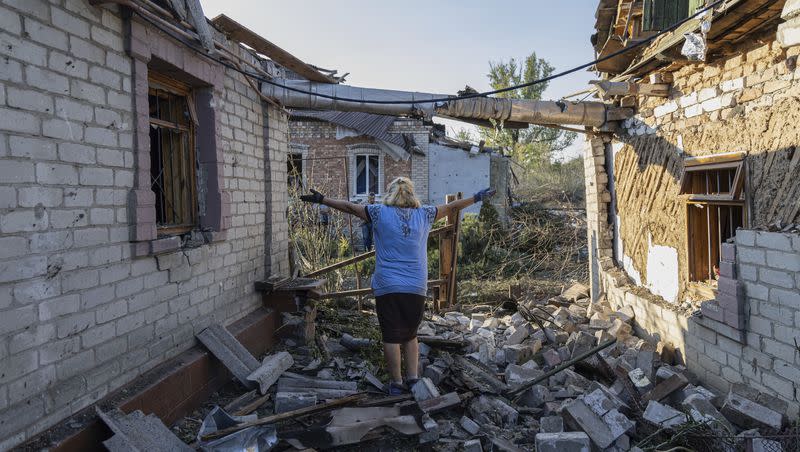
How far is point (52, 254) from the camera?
3240 mm

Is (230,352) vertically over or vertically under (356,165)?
under

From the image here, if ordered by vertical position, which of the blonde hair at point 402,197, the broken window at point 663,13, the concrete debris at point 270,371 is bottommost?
the concrete debris at point 270,371

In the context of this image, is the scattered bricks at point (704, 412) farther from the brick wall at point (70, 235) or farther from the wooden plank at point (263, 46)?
the wooden plank at point (263, 46)

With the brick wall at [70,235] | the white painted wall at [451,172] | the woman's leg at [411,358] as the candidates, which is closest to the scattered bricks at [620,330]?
the woman's leg at [411,358]

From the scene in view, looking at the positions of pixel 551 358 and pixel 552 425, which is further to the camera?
pixel 551 358

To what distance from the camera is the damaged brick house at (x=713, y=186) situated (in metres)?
4.72

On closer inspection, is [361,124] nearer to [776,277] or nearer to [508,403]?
[508,403]

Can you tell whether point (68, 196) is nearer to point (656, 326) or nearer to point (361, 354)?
point (361, 354)

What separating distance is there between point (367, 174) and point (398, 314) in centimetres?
1297

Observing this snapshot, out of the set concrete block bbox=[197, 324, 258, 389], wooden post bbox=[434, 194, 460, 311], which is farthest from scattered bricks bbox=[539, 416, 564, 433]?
wooden post bbox=[434, 194, 460, 311]

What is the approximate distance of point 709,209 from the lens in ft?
20.3

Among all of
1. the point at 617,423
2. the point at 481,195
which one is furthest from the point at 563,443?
the point at 481,195

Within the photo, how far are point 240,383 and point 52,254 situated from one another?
2325mm

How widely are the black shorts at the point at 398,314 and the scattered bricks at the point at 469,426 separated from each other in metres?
0.85
